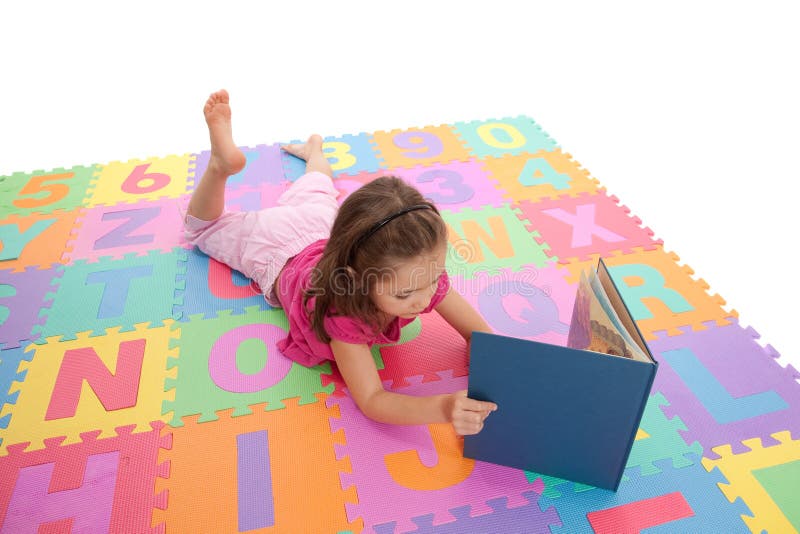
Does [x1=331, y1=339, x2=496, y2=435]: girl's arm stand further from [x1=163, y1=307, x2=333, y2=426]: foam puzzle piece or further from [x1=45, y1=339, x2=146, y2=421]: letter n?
[x1=45, y1=339, x2=146, y2=421]: letter n

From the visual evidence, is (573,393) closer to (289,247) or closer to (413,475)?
(413,475)

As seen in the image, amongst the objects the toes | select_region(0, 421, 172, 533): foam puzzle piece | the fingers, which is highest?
the fingers

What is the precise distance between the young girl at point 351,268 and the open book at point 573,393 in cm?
8

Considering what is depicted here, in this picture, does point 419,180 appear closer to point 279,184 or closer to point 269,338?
point 279,184

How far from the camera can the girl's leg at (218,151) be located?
1.83 metres

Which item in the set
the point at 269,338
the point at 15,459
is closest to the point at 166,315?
the point at 269,338

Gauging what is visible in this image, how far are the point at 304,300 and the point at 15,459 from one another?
2.65 feet

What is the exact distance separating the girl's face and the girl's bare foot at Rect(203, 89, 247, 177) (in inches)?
33.1

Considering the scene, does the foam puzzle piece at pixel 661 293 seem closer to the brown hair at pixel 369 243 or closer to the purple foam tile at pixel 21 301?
the brown hair at pixel 369 243

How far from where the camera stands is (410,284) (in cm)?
122

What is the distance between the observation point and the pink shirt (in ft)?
4.50

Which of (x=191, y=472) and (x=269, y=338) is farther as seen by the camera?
(x=269, y=338)

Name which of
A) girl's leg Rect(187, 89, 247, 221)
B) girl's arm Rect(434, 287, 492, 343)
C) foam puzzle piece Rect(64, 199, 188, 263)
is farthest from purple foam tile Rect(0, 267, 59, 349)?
girl's arm Rect(434, 287, 492, 343)

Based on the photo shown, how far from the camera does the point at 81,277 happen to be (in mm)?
1952
